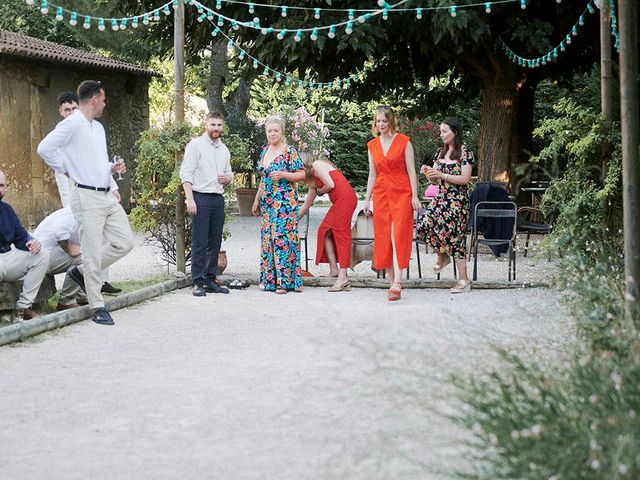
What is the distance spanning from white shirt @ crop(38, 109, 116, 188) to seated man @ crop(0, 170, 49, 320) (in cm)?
50

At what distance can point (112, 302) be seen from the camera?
9938 millimetres

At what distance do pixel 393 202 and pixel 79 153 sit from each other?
11.0 ft

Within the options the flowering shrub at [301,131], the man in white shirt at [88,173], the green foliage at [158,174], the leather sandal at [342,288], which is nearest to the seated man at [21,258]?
the man in white shirt at [88,173]

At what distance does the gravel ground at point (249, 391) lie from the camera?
189 inches

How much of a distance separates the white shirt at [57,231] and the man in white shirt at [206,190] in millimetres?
1746

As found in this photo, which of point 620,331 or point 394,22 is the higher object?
point 394,22

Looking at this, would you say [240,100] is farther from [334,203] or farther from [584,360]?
[584,360]

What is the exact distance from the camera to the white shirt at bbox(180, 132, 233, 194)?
11156 mm

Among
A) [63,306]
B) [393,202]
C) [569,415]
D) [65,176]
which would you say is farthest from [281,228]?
[569,415]

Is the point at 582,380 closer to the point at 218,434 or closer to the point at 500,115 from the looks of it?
the point at 218,434

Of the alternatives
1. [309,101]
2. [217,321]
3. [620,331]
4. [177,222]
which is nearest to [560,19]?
[177,222]

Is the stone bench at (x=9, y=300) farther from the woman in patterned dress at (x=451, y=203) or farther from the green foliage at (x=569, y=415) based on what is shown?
the green foliage at (x=569, y=415)

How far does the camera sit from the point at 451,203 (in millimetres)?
11281

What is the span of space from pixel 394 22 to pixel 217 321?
314 inches
